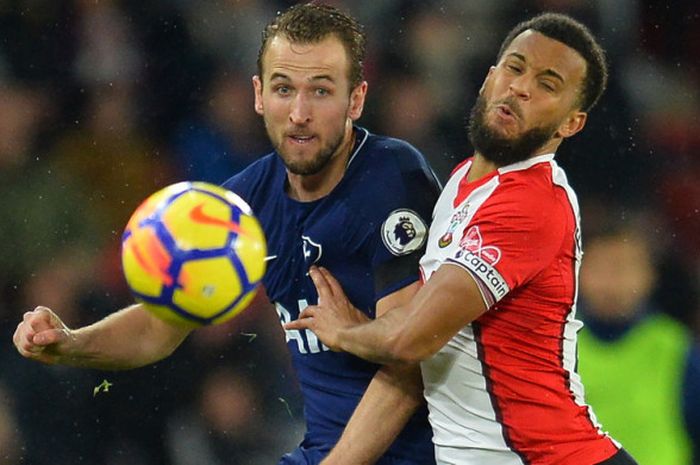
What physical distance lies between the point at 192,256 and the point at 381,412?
0.80m

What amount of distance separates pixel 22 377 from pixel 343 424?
194 centimetres

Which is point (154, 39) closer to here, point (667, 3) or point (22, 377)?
point (22, 377)

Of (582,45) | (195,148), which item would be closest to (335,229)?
(582,45)

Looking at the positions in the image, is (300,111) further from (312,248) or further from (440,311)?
(440,311)

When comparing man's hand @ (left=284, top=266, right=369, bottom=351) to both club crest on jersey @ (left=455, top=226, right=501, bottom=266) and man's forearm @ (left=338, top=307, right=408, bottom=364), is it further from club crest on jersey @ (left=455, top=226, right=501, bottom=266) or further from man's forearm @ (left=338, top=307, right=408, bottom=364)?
club crest on jersey @ (left=455, top=226, right=501, bottom=266)

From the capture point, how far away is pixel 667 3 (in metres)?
5.35

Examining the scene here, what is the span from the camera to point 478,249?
3.07 metres

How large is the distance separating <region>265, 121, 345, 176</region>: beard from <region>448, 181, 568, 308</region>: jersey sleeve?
0.50 metres

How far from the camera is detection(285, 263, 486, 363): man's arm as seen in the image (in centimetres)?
302

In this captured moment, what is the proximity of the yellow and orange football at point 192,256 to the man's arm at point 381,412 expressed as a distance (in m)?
0.54

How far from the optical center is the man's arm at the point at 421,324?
302 centimetres

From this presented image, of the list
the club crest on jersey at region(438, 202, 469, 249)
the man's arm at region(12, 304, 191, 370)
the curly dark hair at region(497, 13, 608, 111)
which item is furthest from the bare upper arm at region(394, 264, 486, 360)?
the man's arm at region(12, 304, 191, 370)

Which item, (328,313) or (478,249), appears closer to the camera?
(478,249)

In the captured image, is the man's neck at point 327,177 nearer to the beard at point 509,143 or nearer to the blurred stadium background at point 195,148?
the beard at point 509,143
